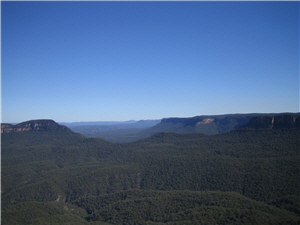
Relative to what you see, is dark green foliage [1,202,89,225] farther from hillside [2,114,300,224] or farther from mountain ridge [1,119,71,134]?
mountain ridge [1,119,71,134]

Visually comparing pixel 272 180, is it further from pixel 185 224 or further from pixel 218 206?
pixel 185 224

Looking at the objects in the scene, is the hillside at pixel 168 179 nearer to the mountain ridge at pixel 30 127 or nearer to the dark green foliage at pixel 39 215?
the dark green foliage at pixel 39 215

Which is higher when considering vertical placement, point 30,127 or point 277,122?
point 277,122

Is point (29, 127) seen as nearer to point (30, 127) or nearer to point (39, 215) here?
point (30, 127)

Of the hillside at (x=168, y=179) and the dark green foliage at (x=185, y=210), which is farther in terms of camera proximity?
the hillside at (x=168, y=179)

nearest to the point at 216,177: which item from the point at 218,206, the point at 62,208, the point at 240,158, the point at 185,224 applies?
the point at 240,158

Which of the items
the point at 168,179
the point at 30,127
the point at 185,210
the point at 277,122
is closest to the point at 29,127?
the point at 30,127

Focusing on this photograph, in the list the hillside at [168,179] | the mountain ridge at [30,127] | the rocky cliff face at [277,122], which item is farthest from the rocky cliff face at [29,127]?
the rocky cliff face at [277,122]

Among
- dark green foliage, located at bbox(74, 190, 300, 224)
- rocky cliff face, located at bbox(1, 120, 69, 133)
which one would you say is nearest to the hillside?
dark green foliage, located at bbox(74, 190, 300, 224)
